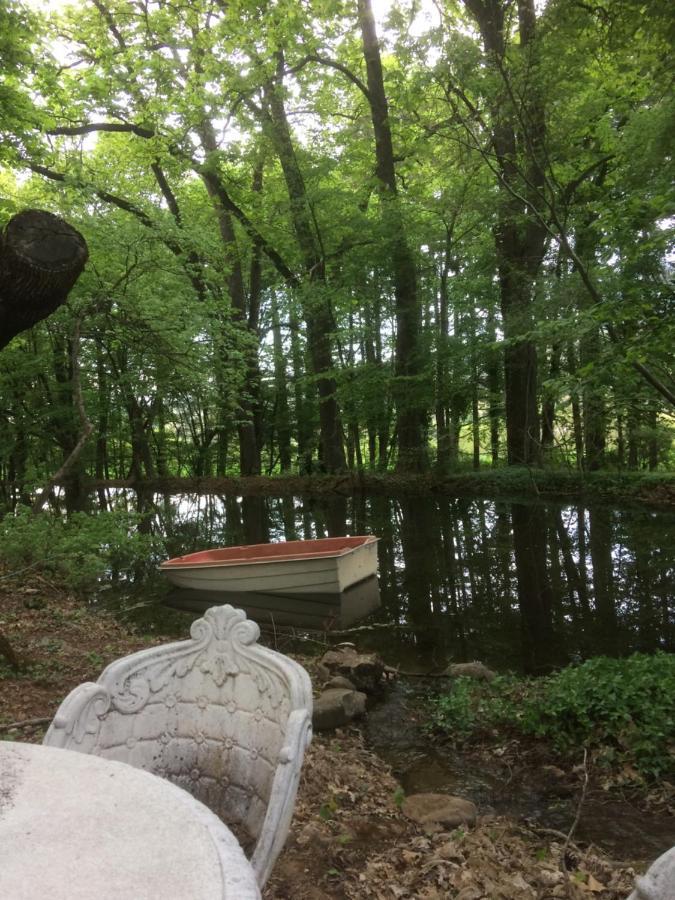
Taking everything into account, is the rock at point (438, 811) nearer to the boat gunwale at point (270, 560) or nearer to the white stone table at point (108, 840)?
the white stone table at point (108, 840)

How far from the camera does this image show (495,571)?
11266mm

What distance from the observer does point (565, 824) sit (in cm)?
394

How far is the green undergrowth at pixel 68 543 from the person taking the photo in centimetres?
852

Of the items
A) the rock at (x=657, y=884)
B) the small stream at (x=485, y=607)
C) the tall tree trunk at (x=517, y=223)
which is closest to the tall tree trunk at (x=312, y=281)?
the tall tree trunk at (x=517, y=223)

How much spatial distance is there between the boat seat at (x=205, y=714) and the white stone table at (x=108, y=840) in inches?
25.9

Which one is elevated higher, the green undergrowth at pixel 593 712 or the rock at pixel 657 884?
the rock at pixel 657 884

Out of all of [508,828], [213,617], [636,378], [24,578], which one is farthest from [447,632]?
[213,617]

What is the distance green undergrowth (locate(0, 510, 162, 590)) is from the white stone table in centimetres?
664

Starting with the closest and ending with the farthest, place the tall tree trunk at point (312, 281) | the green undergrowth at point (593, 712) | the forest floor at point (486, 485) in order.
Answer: the green undergrowth at point (593, 712), the forest floor at point (486, 485), the tall tree trunk at point (312, 281)

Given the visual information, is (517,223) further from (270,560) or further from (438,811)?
(438,811)

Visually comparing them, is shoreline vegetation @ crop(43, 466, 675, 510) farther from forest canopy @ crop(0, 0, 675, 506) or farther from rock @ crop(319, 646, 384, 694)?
rock @ crop(319, 646, 384, 694)

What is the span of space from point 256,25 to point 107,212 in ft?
17.0

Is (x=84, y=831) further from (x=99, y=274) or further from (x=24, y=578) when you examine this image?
A: (x=99, y=274)

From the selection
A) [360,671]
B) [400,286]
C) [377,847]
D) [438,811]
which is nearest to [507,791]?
[438,811]
